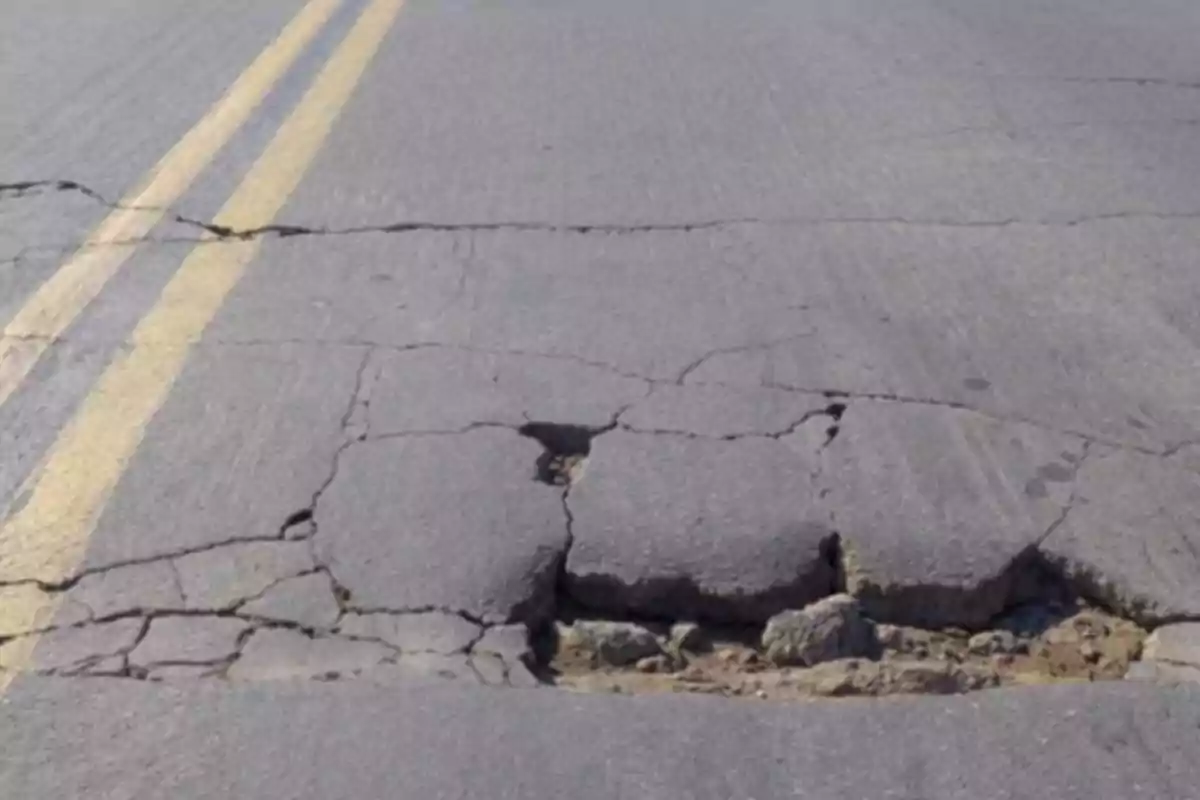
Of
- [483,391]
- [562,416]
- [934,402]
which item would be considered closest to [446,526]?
[562,416]

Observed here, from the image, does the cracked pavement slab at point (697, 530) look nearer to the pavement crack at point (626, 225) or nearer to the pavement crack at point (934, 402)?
the pavement crack at point (934, 402)

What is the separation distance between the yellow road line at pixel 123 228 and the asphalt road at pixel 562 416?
23 mm

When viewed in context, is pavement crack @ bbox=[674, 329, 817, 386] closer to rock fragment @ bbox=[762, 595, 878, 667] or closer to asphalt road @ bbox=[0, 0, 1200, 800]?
asphalt road @ bbox=[0, 0, 1200, 800]

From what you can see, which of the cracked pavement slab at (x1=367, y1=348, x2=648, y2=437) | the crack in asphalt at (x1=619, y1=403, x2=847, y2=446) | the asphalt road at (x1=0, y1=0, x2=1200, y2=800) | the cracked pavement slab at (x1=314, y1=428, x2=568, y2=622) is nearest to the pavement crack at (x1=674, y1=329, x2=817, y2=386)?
the asphalt road at (x1=0, y1=0, x2=1200, y2=800)

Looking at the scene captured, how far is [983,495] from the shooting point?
3.62 meters

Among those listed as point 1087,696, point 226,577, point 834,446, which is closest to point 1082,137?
point 834,446

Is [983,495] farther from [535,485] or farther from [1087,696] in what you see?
[535,485]

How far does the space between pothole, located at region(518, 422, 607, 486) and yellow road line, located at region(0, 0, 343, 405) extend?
4.58 ft

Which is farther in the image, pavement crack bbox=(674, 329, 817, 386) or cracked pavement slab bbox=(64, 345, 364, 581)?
pavement crack bbox=(674, 329, 817, 386)

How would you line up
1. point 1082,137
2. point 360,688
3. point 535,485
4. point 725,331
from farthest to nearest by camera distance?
point 1082,137, point 725,331, point 535,485, point 360,688

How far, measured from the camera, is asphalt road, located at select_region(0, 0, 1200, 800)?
2.81 m

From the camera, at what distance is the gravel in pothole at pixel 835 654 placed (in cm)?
306

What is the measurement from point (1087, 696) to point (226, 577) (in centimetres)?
174

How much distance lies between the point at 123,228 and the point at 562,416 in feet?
6.78
